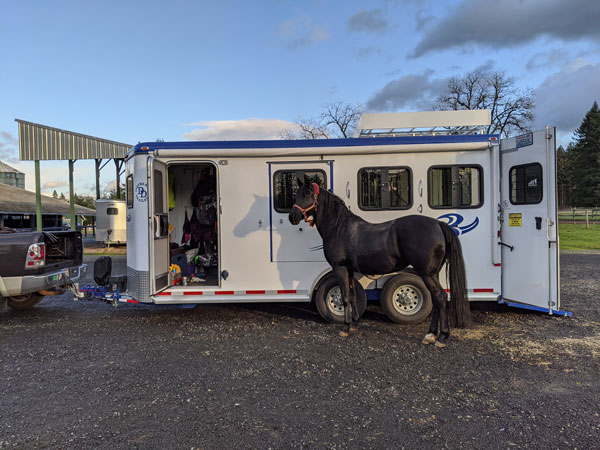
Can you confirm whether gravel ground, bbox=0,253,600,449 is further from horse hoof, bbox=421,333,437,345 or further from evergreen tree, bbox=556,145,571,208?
evergreen tree, bbox=556,145,571,208

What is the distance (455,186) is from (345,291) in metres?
2.32

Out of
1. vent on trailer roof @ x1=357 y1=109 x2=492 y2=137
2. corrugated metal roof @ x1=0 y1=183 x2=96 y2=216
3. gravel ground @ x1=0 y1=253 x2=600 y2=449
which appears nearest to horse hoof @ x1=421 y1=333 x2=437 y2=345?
gravel ground @ x1=0 y1=253 x2=600 y2=449

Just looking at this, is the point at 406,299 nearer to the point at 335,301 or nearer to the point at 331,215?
the point at 335,301

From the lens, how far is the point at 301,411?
346 cm

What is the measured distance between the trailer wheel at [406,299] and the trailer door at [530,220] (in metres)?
1.22

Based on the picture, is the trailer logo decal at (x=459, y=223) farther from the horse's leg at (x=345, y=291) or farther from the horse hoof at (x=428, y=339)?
the horse's leg at (x=345, y=291)

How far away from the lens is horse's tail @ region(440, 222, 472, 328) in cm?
505

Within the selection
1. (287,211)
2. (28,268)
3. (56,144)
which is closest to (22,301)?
(28,268)

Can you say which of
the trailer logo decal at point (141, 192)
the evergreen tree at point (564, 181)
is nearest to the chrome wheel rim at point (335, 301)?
the trailer logo decal at point (141, 192)

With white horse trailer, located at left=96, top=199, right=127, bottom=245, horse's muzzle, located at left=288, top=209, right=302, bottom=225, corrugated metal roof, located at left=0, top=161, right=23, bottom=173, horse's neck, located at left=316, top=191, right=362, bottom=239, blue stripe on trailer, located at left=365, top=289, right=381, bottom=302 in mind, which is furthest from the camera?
corrugated metal roof, located at left=0, top=161, right=23, bottom=173

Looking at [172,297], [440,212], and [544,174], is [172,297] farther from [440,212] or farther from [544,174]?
[544,174]

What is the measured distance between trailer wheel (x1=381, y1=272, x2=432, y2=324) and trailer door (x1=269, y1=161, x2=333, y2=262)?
1.12 m

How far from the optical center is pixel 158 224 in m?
5.96

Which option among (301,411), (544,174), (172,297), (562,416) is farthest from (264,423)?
(544,174)
